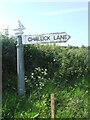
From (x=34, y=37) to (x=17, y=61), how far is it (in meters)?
0.82

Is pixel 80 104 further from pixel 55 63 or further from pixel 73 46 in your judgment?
pixel 73 46

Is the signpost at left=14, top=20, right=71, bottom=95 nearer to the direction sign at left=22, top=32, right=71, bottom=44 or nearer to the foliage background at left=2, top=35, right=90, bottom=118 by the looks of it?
the direction sign at left=22, top=32, right=71, bottom=44

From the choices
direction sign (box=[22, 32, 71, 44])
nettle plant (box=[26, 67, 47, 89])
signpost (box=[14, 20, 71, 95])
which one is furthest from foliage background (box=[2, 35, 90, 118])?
direction sign (box=[22, 32, 71, 44])

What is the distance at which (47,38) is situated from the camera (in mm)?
7926

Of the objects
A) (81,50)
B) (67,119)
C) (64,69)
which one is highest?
(81,50)

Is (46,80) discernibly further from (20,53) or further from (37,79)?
(20,53)

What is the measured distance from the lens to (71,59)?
9016mm

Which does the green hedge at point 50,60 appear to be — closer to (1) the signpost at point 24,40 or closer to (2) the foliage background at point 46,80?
(2) the foliage background at point 46,80

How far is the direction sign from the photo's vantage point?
782cm

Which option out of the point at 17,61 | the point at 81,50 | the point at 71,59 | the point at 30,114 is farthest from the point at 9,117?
the point at 81,50

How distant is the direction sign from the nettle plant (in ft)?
2.91

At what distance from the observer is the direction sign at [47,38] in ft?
25.7

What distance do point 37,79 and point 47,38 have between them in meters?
1.31

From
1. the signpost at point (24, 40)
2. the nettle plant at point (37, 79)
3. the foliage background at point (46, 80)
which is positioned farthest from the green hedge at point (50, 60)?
the signpost at point (24, 40)
